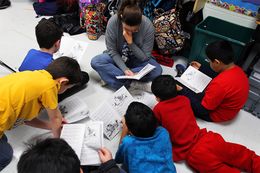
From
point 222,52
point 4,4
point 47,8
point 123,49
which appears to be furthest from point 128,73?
point 4,4

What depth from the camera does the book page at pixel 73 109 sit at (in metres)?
1.62

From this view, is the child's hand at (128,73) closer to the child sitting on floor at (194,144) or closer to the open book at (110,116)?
the open book at (110,116)

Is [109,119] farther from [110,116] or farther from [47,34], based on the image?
[47,34]

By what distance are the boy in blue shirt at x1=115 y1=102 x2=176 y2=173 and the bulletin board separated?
151 centimetres

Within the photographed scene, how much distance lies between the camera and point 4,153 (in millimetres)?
1343

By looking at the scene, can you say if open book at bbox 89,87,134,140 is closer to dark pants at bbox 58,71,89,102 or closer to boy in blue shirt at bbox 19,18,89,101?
dark pants at bbox 58,71,89,102

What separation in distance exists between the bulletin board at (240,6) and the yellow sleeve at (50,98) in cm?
176

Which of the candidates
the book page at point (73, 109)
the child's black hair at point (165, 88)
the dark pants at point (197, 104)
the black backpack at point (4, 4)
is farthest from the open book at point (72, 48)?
the black backpack at point (4, 4)

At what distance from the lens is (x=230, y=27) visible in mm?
2232

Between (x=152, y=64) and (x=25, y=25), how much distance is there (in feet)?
5.30

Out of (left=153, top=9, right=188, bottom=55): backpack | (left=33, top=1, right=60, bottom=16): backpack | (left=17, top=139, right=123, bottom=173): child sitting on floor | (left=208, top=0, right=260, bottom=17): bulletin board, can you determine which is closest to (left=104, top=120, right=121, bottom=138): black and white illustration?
(left=17, top=139, right=123, bottom=173): child sitting on floor

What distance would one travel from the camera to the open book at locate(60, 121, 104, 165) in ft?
4.24

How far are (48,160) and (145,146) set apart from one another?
572 millimetres

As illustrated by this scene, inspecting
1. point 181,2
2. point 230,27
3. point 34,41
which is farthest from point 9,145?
point 230,27
